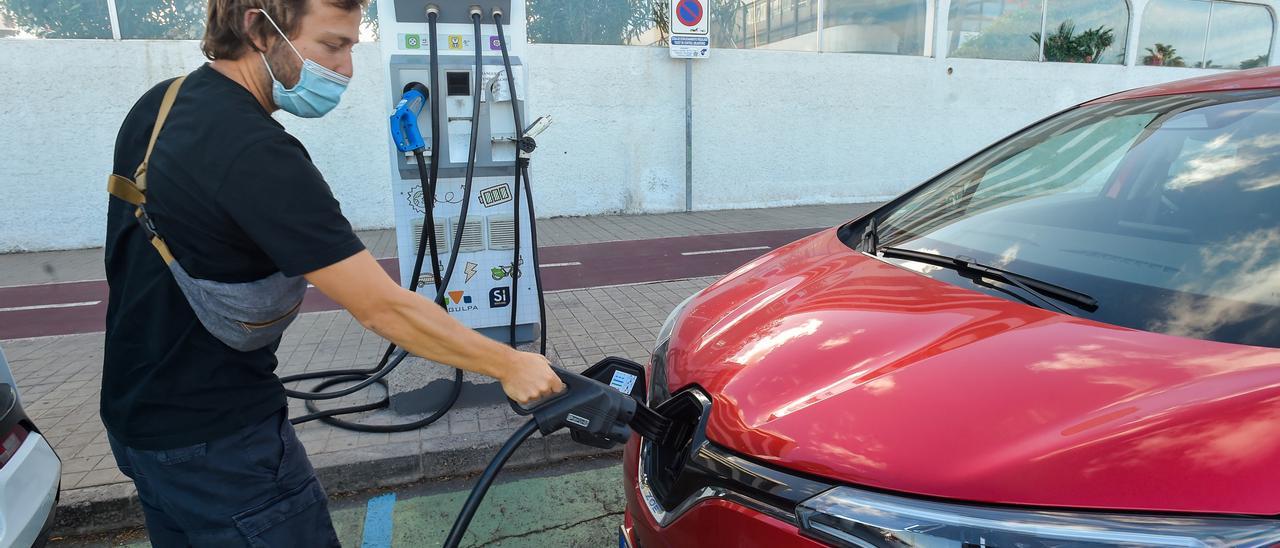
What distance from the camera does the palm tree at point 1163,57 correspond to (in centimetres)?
1456

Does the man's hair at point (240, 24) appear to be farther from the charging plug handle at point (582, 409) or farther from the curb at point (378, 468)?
the curb at point (378, 468)

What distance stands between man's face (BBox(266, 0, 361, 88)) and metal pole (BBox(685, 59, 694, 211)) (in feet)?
33.4

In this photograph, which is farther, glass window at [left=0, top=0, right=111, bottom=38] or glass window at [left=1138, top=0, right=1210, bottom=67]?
glass window at [left=1138, top=0, right=1210, bottom=67]

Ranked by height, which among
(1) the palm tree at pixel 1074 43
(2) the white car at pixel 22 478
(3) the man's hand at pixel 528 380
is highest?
(1) the palm tree at pixel 1074 43

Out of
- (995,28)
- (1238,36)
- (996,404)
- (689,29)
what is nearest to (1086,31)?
(995,28)

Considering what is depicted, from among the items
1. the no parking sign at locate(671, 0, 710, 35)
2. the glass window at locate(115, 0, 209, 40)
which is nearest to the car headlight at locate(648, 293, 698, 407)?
the no parking sign at locate(671, 0, 710, 35)

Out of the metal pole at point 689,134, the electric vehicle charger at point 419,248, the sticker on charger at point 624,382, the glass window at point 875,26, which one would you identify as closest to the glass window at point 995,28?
the glass window at point 875,26

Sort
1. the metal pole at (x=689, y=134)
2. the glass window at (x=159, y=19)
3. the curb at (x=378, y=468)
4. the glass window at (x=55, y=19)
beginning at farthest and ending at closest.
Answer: the metal pole at (x=689, y=134)
the glass window at (x=159, y=19)
the glass window at (x=55, y=19)
the curb at (x=378, y=468)

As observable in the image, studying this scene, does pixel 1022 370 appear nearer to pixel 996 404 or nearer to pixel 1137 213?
pixel 996 404

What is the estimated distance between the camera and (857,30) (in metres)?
12.5

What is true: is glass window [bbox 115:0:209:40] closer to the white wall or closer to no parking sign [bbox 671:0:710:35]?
the white wall

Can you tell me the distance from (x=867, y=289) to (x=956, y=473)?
0.77 meters

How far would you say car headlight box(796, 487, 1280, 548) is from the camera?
3.61 ft

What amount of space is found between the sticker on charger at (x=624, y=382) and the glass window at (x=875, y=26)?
38.7 ft
